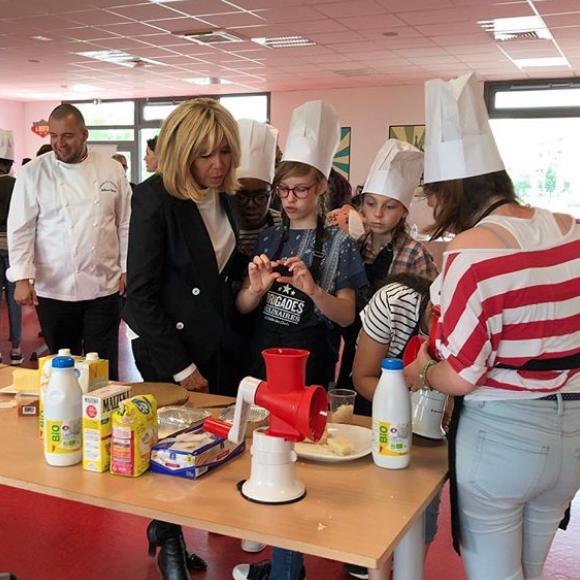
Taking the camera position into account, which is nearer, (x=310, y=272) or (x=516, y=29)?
(x=310, y=272)

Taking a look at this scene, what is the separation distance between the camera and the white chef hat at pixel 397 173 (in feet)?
7.48

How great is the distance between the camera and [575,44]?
732cm

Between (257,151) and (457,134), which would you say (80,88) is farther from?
(457,134)

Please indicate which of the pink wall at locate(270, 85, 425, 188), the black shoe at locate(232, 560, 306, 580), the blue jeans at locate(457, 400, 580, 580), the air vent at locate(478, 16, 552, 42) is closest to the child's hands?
the blue jeans at locate(457, 400, 580, 580)

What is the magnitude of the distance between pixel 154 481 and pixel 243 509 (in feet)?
0.72

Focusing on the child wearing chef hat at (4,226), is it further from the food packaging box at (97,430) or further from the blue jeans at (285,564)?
the food packaging box at (97,430)

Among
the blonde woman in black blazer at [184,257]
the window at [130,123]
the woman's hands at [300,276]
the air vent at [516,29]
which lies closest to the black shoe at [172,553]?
the blonde woman in black blazer at [184,257]

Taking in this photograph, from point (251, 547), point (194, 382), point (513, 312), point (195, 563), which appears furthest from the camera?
point (251, 547)

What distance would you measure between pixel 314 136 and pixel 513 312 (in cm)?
110

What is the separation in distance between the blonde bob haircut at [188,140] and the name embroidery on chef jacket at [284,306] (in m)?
0.36

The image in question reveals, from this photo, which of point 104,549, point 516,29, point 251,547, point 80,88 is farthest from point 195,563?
point 80,88

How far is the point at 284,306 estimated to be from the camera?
2.06 metres

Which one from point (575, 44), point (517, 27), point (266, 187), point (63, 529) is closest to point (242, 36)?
point (517, 27)

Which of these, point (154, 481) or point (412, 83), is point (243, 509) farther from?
point (412, 83)
